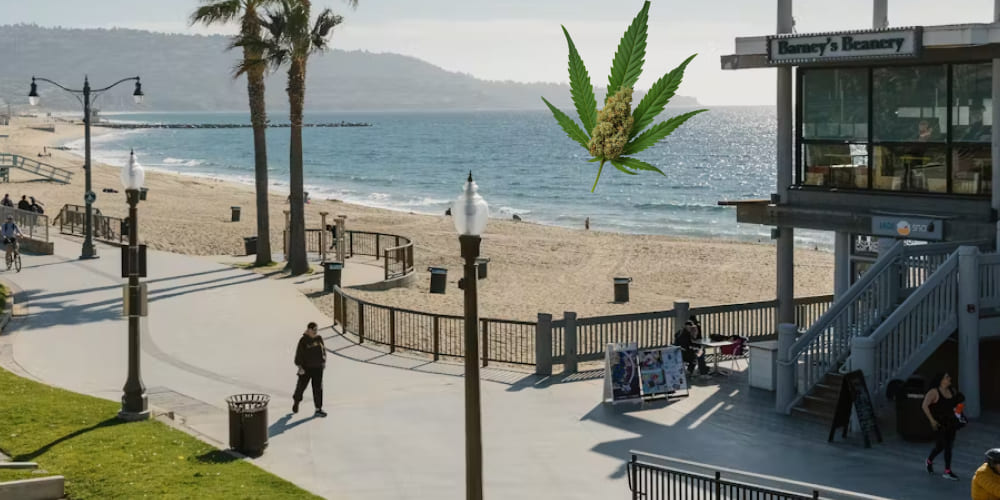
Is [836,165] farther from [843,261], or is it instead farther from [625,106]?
[625,106]

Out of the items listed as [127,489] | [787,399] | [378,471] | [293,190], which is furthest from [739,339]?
[293,190]

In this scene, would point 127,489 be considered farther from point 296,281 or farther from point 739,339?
point 296,281

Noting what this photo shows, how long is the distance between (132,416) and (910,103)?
556 inches

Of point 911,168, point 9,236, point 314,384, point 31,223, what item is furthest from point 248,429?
point 31,223

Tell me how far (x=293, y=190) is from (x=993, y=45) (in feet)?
72.7

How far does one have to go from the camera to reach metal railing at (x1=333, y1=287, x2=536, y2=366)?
25000mm

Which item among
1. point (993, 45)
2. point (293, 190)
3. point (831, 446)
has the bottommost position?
point (831, 446)

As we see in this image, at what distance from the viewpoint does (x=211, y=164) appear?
156 m

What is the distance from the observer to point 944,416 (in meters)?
16.2

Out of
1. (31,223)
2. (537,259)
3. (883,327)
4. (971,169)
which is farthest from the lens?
(537,259)

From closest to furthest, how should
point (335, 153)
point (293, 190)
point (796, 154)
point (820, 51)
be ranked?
point (820, 51), point (796, 154), point (293, 190), point (335, 153)

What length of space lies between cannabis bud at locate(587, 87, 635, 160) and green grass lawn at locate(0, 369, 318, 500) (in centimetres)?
935

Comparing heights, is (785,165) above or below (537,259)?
above

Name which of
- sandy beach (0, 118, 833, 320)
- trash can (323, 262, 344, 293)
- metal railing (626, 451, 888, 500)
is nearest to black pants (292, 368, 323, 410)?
metal railing (626, 451, 888, 500)
